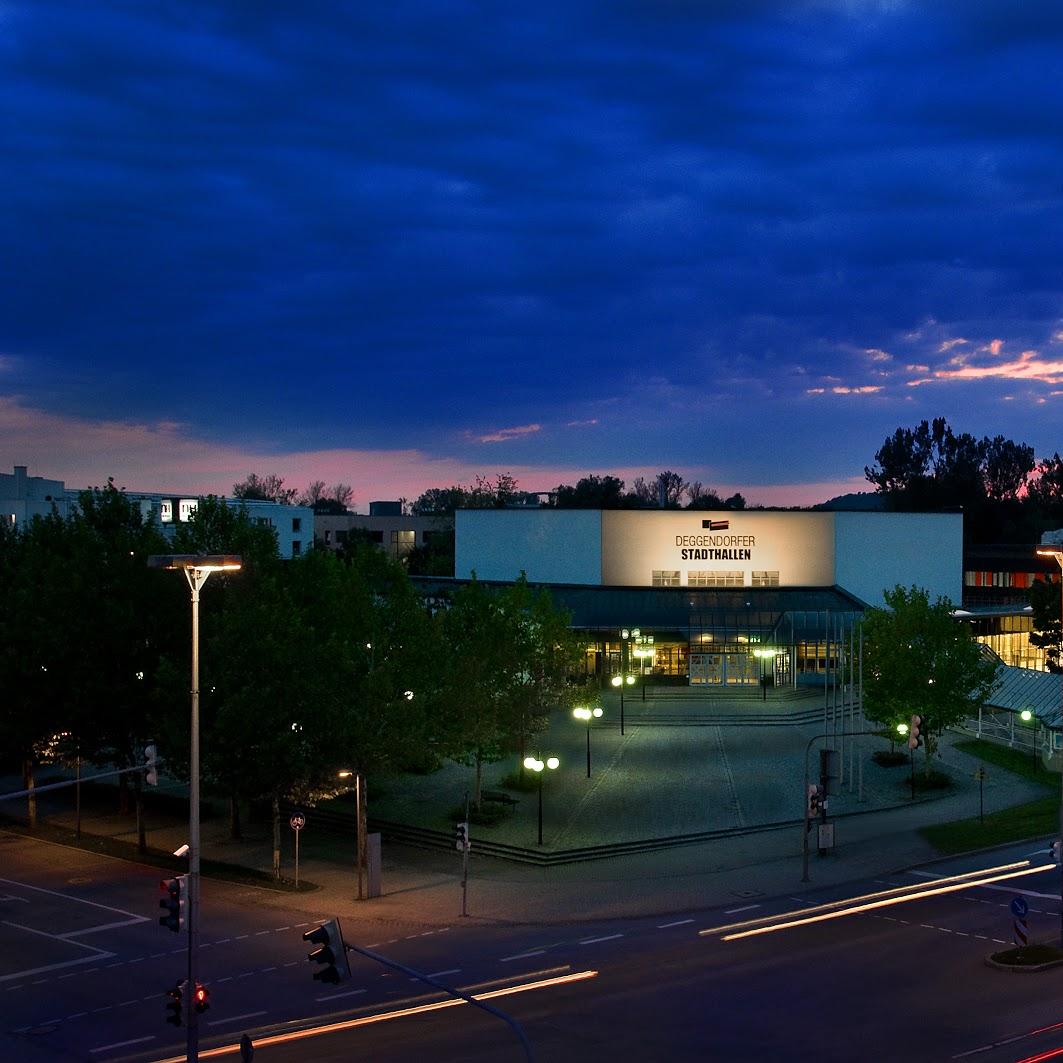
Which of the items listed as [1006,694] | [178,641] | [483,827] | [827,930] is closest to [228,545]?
[178,641]

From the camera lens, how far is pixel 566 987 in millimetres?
29391

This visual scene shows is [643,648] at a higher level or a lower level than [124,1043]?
higher

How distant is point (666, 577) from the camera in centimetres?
9800

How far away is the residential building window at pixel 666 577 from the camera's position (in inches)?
3856

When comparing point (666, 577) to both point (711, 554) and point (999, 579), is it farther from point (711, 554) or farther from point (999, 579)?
point (999, 579)

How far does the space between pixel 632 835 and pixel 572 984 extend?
17.9m

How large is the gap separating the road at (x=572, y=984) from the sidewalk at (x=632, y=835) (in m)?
1.65

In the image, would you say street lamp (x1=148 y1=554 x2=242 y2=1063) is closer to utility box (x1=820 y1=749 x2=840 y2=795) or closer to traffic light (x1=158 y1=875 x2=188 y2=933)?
traffic light (x1=158 y1=875 x2=188 y2=933)

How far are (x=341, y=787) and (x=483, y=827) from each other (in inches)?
326

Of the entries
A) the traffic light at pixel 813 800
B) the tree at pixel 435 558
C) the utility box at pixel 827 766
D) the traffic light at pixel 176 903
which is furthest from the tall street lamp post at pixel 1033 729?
the tree at pixel 435 558

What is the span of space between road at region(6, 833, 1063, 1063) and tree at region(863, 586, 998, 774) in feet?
60.2

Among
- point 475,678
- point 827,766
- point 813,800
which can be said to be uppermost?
point 475,678

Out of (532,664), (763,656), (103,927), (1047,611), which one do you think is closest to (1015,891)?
(532,664)

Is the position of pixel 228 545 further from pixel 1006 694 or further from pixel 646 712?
pixel 1006 694
